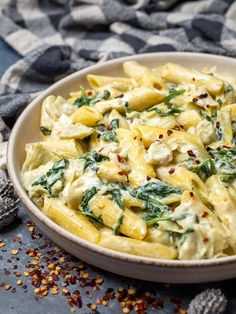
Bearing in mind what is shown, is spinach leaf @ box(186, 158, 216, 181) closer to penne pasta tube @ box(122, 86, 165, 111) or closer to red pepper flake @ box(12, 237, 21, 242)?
penne pasta tube @ box(122, 86, 165, 111)

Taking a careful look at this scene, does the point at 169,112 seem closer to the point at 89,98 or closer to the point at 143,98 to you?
the point at 143,98

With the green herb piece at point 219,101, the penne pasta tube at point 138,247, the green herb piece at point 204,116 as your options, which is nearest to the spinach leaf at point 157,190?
the penne pasta tube at point 138,247

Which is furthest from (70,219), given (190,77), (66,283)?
(190,77)

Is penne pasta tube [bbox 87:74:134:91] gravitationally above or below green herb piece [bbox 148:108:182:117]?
below

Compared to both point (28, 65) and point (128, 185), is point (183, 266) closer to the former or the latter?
point (128, 185)

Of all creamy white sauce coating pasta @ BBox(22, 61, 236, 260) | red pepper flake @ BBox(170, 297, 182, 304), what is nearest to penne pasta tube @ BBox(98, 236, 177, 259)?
creamy white sauce coating pasta @ BBox(22, 61, 236, 260)
